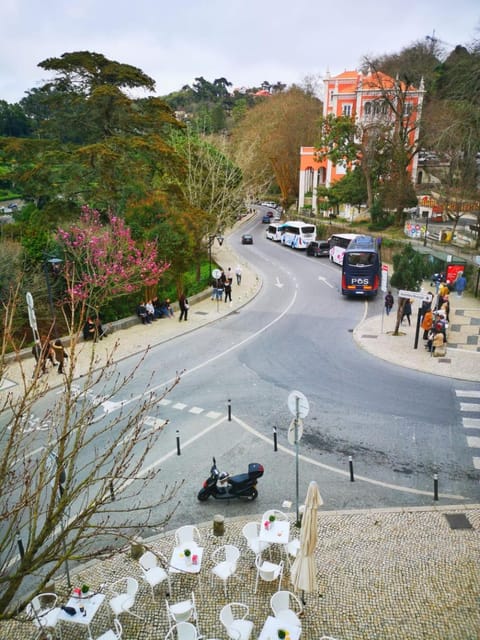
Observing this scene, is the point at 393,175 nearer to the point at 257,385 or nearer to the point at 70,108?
the point at 70,108

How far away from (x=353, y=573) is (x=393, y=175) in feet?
140

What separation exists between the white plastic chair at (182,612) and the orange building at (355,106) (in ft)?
144

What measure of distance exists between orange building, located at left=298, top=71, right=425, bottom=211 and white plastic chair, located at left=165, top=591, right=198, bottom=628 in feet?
144

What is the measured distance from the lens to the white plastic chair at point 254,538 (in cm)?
832

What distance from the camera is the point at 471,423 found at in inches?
511

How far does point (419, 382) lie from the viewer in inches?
626

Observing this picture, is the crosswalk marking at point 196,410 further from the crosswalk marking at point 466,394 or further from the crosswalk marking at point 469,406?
the crosswalk marking at point 466,394

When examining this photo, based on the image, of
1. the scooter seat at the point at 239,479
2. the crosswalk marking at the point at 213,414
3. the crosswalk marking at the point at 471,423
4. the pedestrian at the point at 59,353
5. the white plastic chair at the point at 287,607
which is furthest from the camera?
the pedestrian at the point at 59,353

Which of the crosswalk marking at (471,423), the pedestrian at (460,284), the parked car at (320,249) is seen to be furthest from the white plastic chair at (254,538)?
the parked car at (320,249)

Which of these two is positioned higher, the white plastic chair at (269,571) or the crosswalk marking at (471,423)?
the crosswalk marking at (471,423)

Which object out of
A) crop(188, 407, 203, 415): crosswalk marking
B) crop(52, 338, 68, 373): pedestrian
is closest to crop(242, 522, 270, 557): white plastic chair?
crop(188, 407, 203, 415): crosswalk marking

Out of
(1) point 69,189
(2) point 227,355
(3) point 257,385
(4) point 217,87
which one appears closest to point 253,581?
(3) point 257,385

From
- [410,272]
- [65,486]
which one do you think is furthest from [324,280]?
[65,486]

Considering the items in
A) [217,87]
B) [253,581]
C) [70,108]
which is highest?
[217,87]
